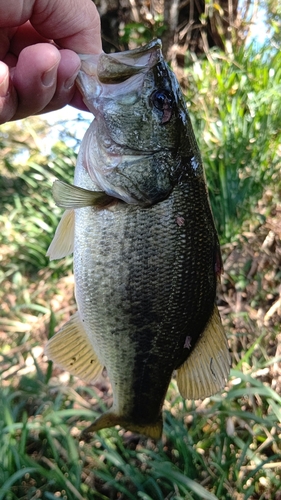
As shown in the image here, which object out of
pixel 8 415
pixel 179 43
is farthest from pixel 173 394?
pixel 179 43

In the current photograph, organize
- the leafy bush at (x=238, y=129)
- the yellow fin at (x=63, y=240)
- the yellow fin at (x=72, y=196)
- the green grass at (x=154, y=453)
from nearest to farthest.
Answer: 1. the yellow fin at (x=72, y=196)
2. the yellow fin at (x=63, y=240)
3. the green grass at (x=154, y=453)
4. the leafy bush at (x=238, y=129)

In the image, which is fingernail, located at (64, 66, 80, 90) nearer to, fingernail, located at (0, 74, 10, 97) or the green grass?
fingernail, located at (0, 74, 10, 97)

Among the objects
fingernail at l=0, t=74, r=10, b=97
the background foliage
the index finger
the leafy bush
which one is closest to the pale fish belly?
fingernail at l=0, t=74, r=10, b=97

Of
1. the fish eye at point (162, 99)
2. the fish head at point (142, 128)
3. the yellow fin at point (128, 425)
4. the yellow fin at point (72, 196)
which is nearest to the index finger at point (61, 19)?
the fish head at point (142, 128)

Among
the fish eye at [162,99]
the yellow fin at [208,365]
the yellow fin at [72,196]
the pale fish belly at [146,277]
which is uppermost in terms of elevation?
the fish eye at [162,99]

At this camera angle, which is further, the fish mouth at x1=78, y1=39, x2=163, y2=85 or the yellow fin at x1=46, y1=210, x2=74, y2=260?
the yellow fin at x1=46, y1=210, x2=74, y2=260

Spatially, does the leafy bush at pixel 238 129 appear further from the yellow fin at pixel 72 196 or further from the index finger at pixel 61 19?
the yellow fin at pixel 72 196
